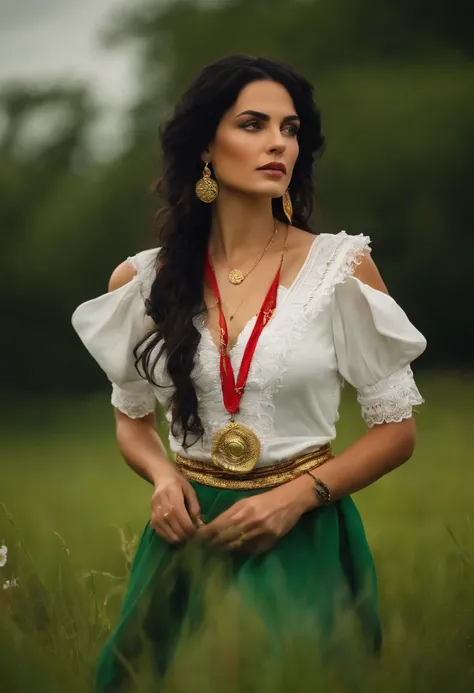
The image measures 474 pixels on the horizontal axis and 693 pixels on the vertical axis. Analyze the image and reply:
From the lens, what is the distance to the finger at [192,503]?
1772 millimetres

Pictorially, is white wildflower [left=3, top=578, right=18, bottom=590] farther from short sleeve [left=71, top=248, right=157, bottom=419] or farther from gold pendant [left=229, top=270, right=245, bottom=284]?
gold pendant [left=229, top=270, right=245, bottom=284]

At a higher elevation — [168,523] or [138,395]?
[138,395]

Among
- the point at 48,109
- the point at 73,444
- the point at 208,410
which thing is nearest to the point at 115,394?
the point at 208,410

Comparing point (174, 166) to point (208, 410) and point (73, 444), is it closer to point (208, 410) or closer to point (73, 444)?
point (208, 410)

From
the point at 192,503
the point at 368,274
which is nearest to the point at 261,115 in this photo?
the point at 368,274

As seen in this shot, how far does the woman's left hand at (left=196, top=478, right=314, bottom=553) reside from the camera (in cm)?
169

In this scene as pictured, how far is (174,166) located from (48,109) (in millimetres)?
2051

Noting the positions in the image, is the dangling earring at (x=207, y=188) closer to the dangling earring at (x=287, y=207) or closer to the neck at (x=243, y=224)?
the neck at (x=243, y=224)

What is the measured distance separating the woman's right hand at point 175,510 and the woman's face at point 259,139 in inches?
19.3

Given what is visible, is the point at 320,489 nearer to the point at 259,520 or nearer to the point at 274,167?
the point at 259,520

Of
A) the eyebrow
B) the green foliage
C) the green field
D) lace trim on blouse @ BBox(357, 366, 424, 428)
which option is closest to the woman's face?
the eyebrow

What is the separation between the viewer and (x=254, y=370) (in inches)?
69.8

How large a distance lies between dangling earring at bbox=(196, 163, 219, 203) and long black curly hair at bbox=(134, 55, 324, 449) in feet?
0.10

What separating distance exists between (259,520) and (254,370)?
0.24 metres
